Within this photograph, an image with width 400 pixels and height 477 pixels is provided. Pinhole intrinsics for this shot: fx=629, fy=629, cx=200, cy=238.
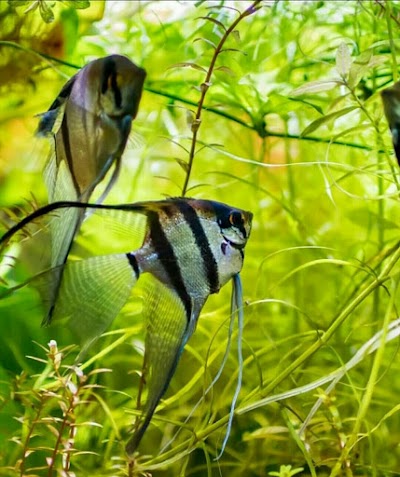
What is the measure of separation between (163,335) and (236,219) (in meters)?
0.19

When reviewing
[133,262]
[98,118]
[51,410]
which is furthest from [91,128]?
[51,410]

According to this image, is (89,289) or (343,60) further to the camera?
(343,60)

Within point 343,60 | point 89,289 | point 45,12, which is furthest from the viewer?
point 45,12

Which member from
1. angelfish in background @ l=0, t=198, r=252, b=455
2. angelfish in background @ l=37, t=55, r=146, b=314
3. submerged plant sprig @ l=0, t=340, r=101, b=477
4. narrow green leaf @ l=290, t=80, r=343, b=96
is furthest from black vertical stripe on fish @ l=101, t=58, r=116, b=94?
submerged plant sprig @ l=0, t=340, r=101, b=477

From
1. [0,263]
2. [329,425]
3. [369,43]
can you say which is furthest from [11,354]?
[369,43]

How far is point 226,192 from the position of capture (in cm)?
120

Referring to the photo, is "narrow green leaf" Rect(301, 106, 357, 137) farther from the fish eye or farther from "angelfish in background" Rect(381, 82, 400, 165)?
the fish eye

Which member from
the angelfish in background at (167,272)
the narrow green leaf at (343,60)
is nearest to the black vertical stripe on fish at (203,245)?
the angelfish in background at (167,272)

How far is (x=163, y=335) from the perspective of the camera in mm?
863

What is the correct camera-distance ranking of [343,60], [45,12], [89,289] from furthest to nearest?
1. [45,12]
2. [343,60]
3. [89,289]

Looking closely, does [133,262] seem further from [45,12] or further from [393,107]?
[45,12]

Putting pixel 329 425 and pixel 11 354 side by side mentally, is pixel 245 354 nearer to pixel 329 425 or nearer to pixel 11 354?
pixel 329 425

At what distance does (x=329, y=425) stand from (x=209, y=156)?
54 centimetres

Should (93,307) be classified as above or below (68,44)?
below
